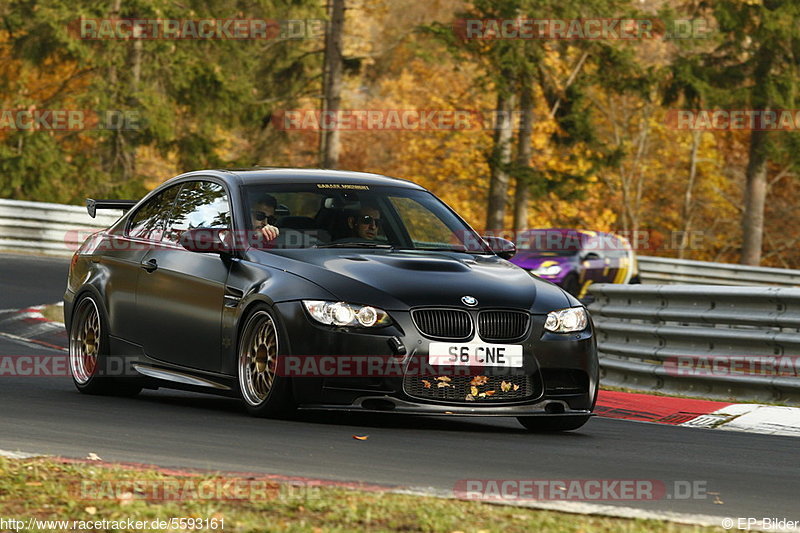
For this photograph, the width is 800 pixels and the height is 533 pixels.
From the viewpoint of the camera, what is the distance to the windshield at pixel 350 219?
9445 mm

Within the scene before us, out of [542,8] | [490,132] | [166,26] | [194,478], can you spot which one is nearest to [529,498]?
[194,478]

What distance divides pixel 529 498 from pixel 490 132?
43902mm

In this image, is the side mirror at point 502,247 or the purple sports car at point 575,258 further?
the purple sports car at point 575,258

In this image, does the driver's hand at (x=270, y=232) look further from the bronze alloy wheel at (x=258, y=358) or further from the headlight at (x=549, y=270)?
the headlight at (x=549, y=270)

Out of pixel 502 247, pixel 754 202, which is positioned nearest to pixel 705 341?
pixel 502 247

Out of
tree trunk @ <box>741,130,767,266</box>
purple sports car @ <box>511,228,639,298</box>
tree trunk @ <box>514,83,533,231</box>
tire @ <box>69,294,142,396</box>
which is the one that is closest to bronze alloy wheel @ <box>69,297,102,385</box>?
tire @ <box>69,294,142,396</box>

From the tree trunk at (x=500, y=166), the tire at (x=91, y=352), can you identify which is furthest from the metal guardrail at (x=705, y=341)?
the tree trunk at (x=500, y=166)

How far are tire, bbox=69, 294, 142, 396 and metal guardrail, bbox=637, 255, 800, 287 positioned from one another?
1008 inches

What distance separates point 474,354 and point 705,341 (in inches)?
178

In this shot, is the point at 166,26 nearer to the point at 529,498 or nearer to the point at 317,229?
the point at 317,229

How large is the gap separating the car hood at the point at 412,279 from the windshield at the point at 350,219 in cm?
27

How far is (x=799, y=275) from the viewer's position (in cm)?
3559

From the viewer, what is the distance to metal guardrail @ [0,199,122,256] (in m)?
28.3

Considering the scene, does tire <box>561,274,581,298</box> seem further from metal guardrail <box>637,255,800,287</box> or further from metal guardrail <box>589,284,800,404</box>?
metal guardrail <box>589,284,800,404</box>
